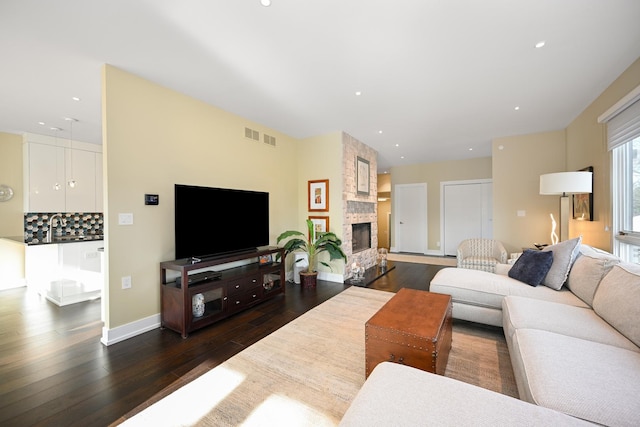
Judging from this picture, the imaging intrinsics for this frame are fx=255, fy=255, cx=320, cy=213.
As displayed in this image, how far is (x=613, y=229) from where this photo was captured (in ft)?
9.39

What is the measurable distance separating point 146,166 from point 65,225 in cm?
337

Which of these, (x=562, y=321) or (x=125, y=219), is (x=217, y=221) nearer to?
(x=125, y=219)

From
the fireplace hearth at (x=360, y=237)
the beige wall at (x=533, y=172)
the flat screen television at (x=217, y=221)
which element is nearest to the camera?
the flat screen television at (x=217, y=221)

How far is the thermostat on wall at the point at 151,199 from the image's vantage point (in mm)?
2697

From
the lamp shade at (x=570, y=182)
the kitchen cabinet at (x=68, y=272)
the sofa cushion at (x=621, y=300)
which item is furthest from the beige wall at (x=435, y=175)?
the kitchen cabinet at (x=68, y=272)

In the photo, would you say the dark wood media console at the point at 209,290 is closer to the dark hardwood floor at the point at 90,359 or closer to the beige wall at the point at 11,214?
the dark hardwood floor at the point at 90,359

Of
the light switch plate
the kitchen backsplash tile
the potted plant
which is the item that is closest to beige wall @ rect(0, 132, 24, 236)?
the kitchen backsplash tile

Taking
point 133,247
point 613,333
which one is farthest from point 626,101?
point 133,247

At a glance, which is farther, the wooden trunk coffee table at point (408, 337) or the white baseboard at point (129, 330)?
the white baseboard at point (129, 330)

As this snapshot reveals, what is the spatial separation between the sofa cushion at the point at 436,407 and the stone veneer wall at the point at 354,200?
3403mm

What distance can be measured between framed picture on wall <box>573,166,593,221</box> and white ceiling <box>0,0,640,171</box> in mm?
1213

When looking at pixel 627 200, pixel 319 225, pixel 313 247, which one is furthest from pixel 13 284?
pixel 627 200

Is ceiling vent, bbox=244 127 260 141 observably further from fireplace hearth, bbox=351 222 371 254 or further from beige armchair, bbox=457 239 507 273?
beige armchair, bbox=457 239 507 273

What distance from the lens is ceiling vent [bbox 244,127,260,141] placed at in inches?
152
